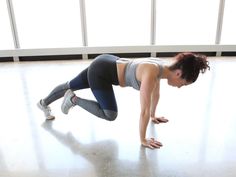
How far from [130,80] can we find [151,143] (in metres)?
0.55

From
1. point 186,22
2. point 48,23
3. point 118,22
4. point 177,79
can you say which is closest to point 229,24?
point 186,22

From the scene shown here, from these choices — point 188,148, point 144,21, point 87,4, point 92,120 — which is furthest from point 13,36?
point 188,148

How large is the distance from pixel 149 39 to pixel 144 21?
1.07 ft

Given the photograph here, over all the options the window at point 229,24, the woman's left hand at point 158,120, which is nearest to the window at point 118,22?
the window at point 229,24

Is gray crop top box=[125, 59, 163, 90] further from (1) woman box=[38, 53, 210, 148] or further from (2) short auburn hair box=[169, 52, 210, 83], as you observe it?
(2) short auburn hair box=[169, 52, 210, 83]

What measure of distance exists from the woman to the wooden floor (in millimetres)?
160

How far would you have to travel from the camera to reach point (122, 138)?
2350 mm

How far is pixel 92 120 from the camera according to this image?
2.67 m

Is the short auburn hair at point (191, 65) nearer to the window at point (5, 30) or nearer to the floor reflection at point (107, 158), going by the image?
the floor reflection at point (107, 158)

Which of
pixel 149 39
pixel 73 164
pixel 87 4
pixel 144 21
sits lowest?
pixel 73 164

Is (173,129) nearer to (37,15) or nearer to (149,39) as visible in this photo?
(149,39)

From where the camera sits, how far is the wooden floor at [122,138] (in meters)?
1.97

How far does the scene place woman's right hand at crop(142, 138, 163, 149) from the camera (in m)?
2.19

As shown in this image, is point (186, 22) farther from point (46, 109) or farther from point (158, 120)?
point (46, 109)
